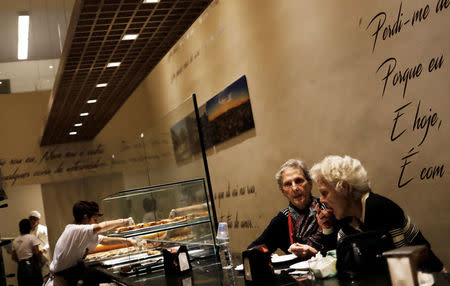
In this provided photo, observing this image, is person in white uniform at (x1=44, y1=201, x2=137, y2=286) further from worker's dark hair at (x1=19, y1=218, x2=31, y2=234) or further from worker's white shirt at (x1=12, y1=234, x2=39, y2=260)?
worker's dark hair at (x1=19, y1=218, x2=31, y2=234)

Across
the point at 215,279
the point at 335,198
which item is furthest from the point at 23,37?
the point at 335,198

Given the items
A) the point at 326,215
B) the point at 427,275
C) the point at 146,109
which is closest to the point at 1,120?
the point at 146,109

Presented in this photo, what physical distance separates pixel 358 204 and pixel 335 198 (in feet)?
0.38

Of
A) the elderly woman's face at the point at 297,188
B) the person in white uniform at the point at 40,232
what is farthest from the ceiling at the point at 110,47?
the person in white uniform at the point at 40,232

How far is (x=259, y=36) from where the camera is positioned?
5492mm

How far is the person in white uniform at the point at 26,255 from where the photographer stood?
1003 cm

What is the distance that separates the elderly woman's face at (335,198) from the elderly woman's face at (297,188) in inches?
38.8

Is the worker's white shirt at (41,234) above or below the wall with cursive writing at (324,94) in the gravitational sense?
below

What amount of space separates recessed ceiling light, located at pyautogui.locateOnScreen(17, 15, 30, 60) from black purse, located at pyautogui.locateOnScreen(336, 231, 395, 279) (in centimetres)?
884

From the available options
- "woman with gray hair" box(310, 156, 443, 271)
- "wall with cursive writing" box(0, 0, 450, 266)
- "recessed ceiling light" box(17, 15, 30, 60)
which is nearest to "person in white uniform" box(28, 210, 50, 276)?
"recessed ceiling light" box(17, 15, 30, 60)

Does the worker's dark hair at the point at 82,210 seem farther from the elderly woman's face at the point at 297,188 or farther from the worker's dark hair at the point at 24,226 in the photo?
the worker's dark hair at the point at 24,226

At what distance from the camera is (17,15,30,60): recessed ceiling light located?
10113 millimetres

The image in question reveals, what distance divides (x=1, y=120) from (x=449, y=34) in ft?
34.3

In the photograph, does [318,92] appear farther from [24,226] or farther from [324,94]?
[24,226]
